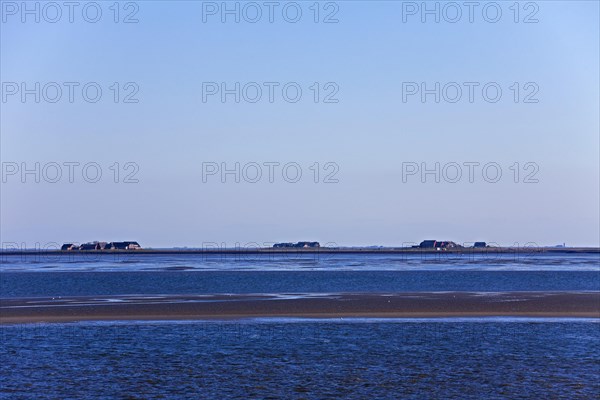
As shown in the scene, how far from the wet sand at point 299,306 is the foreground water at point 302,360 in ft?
11.9

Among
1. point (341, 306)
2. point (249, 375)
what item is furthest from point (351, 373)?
point (341, 306)

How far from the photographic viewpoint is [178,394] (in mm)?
21891

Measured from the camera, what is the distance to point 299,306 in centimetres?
4506

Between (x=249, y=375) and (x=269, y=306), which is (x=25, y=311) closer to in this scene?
(x=269, y=306)

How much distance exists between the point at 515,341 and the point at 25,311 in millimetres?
25165

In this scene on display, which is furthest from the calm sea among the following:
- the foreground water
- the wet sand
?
the wet sand

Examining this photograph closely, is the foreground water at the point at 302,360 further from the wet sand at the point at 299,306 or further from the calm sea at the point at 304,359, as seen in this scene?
the wet sand at the point at 299,306

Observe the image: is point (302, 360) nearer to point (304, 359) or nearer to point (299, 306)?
point (304, 359)

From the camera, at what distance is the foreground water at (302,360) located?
22.5 m

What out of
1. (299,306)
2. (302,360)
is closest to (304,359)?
(302,360)

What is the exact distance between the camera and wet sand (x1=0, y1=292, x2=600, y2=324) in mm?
40344

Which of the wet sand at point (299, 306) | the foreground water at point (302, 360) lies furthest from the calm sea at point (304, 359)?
the wet sand at point (299, 306)

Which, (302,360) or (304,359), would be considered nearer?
(302,360)

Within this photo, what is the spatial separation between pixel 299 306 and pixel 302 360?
59.0 feet
